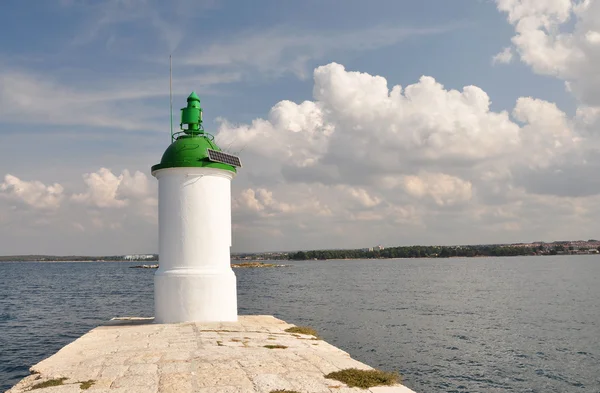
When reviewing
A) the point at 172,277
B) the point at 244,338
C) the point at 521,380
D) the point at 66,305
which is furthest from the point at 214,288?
the point at 66,305

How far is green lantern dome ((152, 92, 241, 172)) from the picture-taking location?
734 inches

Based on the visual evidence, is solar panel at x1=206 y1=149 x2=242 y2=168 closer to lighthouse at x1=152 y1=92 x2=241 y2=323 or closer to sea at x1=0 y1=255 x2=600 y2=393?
lighthouse at x1=152 y1=92 x2=241 y2=323

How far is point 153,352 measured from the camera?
1302cm

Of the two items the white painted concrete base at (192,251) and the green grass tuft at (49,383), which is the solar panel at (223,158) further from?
the green grass tuft at (49,383)

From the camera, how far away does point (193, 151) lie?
61.7ft

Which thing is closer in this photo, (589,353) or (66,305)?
(589,353)

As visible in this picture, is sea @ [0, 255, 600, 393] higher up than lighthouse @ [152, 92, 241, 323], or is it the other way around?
lighthouse @ [152, 92, 241, 323]

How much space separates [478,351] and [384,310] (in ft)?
58.3

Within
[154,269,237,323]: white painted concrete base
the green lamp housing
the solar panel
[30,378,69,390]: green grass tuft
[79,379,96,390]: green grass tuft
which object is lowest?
[30,378,69,390]: green grass tuft

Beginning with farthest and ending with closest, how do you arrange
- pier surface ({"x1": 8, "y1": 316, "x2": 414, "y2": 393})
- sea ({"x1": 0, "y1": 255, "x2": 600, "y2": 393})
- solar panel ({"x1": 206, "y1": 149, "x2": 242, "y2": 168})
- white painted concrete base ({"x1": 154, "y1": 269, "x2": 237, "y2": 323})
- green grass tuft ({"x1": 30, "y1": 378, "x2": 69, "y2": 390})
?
sea ({"x1": 0, "y1": 255, "x2": 600, "y2": 393}) < solar panel ({"x1": 206, "y1": 149, "x2": 242, "y2": 168}) < white painted concrete base ({"x1": 154, "y1": 269, "x2": 237, "y2": 323}) < green grass tuft ({"x1": 30, "y1": 378, "x2": 69, "y2": 390}) < pier surface ({"x1": 8, "y1": 316, "x2": 414, "y2": 393})

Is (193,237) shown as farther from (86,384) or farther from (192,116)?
(86,384)

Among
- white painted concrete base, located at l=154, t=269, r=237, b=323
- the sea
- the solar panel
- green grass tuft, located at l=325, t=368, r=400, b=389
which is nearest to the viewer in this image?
green grass tuft, located at l=325, t=368, r=400, b=389

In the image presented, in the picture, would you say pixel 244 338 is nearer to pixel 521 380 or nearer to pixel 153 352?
pixel 153 352

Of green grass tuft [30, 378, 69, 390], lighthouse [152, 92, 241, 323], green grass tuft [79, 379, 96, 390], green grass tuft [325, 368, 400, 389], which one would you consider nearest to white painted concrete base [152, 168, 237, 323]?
lighthouse [152, 92, 241, 323]
